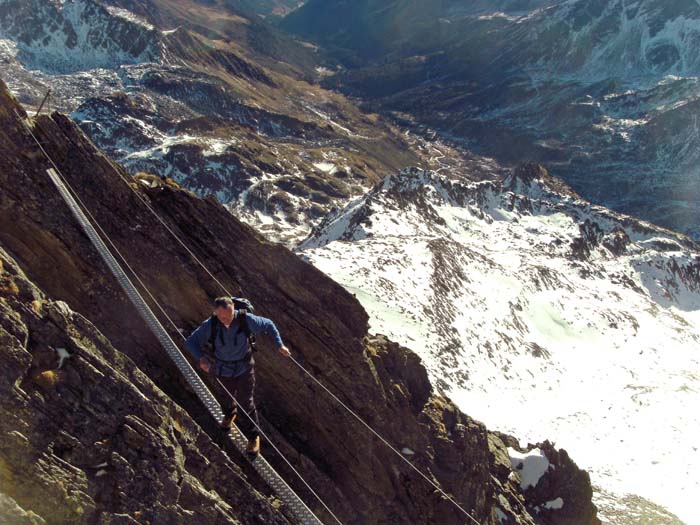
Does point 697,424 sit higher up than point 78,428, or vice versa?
point 78,428

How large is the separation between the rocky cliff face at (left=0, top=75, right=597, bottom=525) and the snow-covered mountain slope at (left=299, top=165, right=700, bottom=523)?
15.0 metres

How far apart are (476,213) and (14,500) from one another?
74109mm

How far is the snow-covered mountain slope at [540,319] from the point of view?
115 ft

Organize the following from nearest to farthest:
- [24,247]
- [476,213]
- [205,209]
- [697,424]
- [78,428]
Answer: [78,428] → [24,247] → [205,209] → [697,424] → [476,213]

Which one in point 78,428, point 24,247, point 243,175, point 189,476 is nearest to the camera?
point 78,428

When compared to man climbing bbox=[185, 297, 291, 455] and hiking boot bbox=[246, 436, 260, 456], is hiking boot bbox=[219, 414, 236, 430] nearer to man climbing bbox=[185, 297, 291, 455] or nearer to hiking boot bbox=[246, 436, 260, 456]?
man climbing bbox=[185, 297, 291, 455]

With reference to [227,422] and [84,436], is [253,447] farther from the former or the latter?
[84,436]

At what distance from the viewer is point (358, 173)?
164 meters

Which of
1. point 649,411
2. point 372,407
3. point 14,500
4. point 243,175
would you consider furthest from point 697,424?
point 243,175

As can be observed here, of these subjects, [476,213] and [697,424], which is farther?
[476,213]

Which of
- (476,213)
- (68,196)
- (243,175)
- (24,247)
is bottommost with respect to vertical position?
(243,175)

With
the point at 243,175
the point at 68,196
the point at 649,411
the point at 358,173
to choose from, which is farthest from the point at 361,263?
the point at 358,173

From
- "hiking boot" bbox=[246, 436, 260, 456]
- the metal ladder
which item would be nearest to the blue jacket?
the metal ladder

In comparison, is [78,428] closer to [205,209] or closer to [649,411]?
[205,209]
